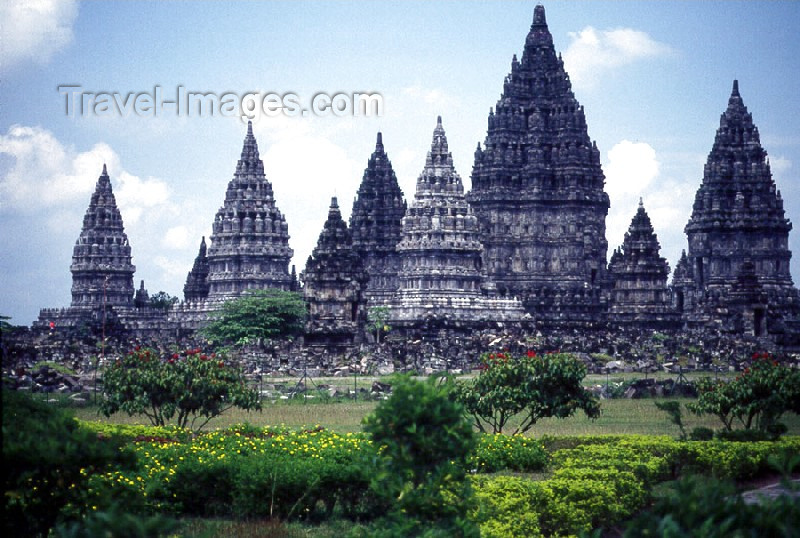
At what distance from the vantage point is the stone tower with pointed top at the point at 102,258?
114375 mm

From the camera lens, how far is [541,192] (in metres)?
100

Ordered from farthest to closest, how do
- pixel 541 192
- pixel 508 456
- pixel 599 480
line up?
pixel 541 192 → pixel 508 456 → pixel 599 480

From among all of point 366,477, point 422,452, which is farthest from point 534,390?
point 422,452

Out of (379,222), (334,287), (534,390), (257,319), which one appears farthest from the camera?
(379,222)

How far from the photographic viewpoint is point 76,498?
18.4 metres

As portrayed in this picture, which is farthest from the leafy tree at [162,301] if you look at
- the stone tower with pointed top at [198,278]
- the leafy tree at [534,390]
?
the leafy tree at [534,390]

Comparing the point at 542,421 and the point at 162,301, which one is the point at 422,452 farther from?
the point at 162,301

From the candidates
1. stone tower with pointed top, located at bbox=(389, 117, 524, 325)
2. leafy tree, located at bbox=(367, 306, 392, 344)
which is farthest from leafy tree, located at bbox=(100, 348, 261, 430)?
stone tower with pointed top, located at bbox=(389, 117, 524, 325)

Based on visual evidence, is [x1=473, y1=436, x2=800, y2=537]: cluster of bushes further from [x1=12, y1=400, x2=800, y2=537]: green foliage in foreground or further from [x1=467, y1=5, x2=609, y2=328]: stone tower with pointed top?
[x1=467, y1=5, x2=609, y2=328]: stone tower with pointed top

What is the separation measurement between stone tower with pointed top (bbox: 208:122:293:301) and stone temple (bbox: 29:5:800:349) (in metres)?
0.12

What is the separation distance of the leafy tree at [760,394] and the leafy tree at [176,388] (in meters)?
13.2

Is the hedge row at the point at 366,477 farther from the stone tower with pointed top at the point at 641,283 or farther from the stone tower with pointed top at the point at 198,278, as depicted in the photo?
the stone tower with pointed top at the point at 198,278

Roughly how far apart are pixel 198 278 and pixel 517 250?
2938 cm

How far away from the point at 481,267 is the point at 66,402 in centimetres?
5353
